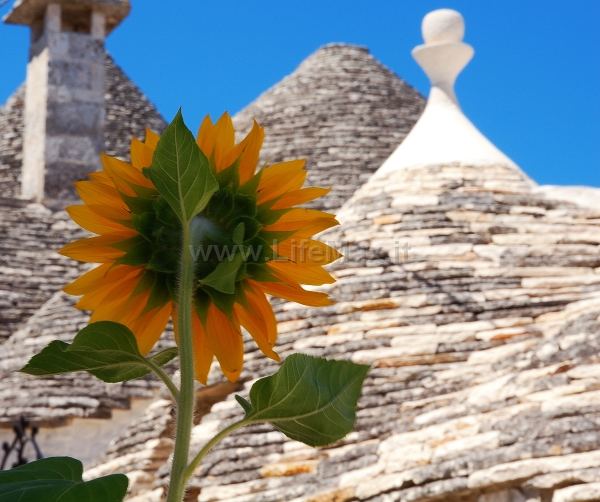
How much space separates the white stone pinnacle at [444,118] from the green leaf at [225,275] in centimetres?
787

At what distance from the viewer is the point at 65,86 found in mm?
15625

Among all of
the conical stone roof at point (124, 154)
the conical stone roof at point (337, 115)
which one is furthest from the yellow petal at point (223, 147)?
the conical stone roof at point (337, 115)

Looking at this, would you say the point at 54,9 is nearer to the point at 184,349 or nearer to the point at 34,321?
the point at 34,321

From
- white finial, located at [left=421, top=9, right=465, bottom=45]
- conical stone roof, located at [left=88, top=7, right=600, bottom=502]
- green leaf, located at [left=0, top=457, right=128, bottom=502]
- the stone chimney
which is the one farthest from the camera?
the stone chimney

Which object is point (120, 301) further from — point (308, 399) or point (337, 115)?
point (337, 115)

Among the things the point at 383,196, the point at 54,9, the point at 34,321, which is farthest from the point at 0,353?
the point at 54,9

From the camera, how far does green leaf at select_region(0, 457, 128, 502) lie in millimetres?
829

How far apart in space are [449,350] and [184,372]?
6.31m

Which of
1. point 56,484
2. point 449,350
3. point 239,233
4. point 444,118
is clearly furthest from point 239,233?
point 444,118

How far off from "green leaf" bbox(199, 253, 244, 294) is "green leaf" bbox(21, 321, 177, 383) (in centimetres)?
8

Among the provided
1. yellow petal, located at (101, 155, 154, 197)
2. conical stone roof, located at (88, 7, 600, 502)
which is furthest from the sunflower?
conical stone roof, located at (88, 7, 600, 502)

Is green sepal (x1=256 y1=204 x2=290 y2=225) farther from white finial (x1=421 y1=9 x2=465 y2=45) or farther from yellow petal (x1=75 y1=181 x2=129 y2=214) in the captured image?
white finial (x1=421 y1=9 x2=465 y2=45)

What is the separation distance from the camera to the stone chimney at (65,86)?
A: 15336 millimetres

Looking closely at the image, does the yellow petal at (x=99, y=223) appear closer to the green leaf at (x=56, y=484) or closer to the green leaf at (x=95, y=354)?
the green leaf at (x=95, y=354)
